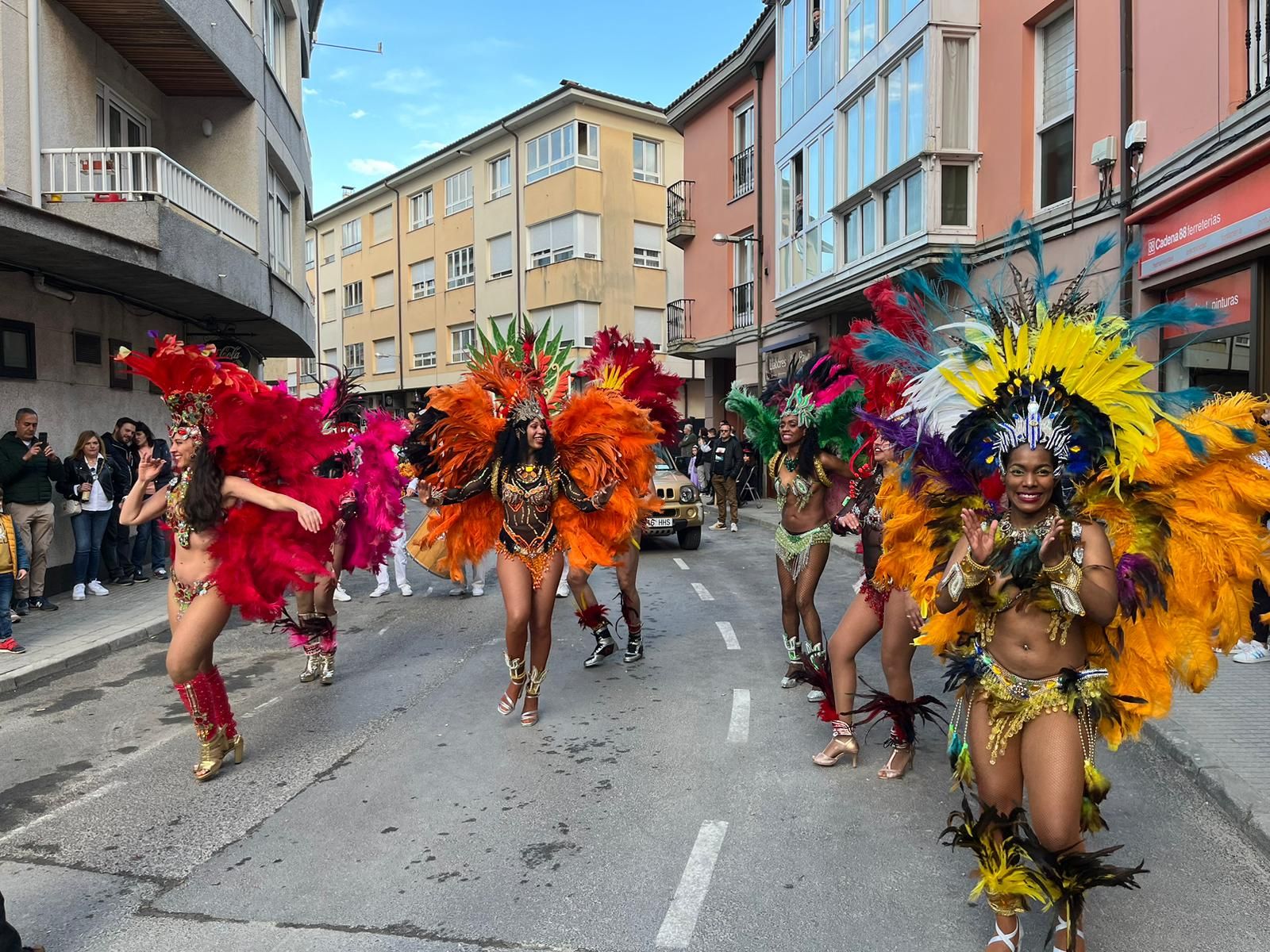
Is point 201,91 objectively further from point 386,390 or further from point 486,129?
point 386,390

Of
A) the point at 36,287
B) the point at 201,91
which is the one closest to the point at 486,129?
the point at 201,91

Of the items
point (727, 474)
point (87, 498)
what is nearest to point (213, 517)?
point (87, 498)

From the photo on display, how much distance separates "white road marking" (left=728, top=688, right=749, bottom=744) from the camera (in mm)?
5386

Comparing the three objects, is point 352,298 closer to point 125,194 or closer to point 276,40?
point 276,40

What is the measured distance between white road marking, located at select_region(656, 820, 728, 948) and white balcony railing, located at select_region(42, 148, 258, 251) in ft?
33.2

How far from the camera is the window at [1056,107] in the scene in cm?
1276

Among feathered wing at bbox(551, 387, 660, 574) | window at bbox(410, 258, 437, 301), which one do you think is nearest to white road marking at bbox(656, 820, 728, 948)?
feathered wing at bbox(551, 387, 660, 574)

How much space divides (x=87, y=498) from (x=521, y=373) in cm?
682

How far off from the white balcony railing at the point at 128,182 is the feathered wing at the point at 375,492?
17.2 ft

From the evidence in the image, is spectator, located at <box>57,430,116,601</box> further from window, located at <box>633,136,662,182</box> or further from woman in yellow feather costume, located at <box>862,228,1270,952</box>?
window, located at <box>633,136,662,182</box>

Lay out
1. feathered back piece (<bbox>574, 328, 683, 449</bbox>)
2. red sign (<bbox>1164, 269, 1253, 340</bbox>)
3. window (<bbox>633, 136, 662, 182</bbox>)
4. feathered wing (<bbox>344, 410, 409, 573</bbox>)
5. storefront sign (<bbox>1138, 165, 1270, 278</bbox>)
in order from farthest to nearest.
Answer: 1. window (<bbox>633, 136, 662, 182</bbox>)
2. red sign (<bbox>1164, 269, 1253, 340</bbox>)
3. storefront sign (<bbox>1138, 165, 1270, 278</bbox>)
4. feathered wing (<bbox>344, 410, 409, 573</bbox>)
5. feathered back piece (<bbox>574, 328, 683, 449</bbox>)

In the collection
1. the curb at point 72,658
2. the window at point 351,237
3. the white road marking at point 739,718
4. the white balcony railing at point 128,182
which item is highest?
the window at point 351,237

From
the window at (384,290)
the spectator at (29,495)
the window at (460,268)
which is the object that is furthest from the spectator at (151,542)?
the window at (384,290)

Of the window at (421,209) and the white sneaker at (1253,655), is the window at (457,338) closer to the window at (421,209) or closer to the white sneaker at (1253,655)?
Answer: the window at (421,209)
